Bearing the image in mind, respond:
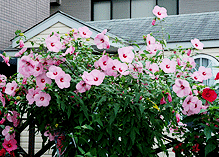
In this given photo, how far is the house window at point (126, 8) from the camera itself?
1152 centimetres

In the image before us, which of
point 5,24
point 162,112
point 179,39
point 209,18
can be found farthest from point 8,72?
point 162,112

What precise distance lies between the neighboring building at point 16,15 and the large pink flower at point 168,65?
6.60 m

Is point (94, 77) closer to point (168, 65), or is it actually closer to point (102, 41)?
point (102, 41)

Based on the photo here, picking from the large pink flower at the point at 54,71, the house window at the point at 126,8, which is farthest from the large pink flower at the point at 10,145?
the house window at the point at 126,8

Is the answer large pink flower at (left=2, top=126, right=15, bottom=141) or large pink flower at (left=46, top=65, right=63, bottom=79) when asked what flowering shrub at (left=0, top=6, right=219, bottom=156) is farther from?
large pink flower at (left=2, top=126, right=15, bottom=141)

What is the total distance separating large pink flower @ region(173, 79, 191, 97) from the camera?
2.13 m

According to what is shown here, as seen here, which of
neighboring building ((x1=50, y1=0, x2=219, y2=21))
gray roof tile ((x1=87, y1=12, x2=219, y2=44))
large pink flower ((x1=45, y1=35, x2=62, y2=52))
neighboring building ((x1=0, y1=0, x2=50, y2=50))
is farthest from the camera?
neighboring building ((x1=50, y1=0, x2=219, y2=21))

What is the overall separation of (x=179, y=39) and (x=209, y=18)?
5.34 ft

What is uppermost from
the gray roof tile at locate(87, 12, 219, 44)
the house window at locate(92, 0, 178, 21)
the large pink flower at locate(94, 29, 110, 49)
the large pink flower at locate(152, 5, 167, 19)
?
the house window at locate(92, 0, 178, 21)

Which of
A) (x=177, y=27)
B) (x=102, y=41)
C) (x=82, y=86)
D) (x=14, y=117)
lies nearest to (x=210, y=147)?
(x=82, y=86)

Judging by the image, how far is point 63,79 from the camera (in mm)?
2166

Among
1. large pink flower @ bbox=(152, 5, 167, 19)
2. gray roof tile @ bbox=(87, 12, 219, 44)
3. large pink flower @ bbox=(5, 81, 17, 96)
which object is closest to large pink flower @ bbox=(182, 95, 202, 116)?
large pink flower @ bbox=(152, 5, 167, 19)

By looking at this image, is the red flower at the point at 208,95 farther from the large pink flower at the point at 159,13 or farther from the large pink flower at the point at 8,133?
the large pink flower at the point at 8,133

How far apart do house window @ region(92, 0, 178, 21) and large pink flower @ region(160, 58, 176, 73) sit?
939 cm
